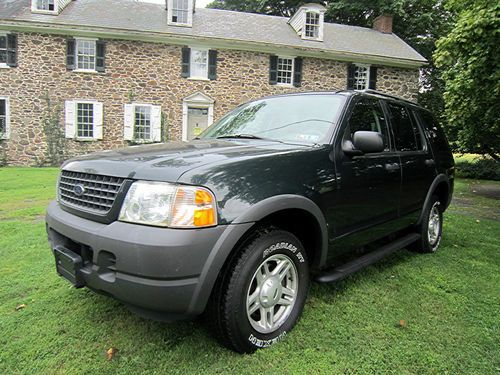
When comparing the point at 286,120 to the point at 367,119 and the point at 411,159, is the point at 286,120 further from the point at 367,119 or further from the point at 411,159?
the point at 411,159

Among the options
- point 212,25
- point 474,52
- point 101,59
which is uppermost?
point 212,25

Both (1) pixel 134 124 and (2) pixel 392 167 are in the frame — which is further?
(1) pixel 134 124

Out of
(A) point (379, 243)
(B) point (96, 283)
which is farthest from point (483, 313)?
(B) point (96, 283)

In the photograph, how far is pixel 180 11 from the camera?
17.5 m

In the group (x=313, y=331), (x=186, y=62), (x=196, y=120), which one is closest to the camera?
(x=313, y=331)

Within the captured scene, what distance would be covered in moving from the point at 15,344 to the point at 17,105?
16609 mm

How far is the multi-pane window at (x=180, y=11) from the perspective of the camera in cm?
1745

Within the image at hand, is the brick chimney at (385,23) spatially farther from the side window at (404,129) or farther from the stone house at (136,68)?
the side window at (404,129)

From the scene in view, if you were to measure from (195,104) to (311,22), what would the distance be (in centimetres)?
757

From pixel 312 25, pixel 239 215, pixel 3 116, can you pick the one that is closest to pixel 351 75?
pixel 312 25

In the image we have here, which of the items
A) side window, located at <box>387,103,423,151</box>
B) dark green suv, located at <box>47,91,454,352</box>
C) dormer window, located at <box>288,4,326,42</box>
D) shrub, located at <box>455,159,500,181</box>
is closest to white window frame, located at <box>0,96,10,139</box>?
dormer window, located at <box>288,4,326,42</box>

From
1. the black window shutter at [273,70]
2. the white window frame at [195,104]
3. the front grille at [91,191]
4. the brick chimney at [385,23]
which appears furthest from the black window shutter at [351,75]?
the front grille at [91,191]

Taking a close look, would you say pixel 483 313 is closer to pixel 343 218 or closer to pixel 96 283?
pixel 343 218

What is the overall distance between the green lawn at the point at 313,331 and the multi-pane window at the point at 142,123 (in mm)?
13397
